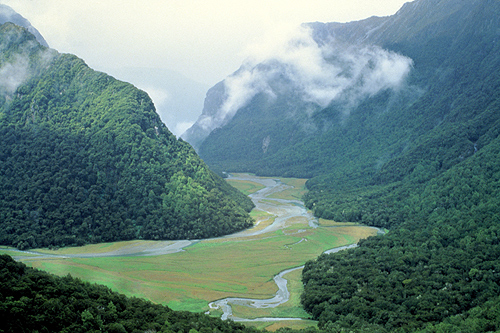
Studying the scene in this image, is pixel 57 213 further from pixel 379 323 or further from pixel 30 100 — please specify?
pixel 379 323

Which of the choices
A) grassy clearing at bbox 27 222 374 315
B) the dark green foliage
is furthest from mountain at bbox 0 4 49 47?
the dark green foliage

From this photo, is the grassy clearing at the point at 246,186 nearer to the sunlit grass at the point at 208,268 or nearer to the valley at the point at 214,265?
the valley at the point at 214,265

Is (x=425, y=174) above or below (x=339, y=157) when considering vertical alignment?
below

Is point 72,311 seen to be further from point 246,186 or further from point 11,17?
point 246,186

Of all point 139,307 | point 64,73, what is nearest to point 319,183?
point 64,73

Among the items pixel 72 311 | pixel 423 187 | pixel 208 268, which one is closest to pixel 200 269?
pixel 208 268

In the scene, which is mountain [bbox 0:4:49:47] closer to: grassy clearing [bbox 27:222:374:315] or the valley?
the valley

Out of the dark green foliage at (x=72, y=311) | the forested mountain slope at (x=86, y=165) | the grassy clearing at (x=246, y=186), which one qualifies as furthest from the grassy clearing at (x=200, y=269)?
the grassy clearing at (x=246, y=186)
